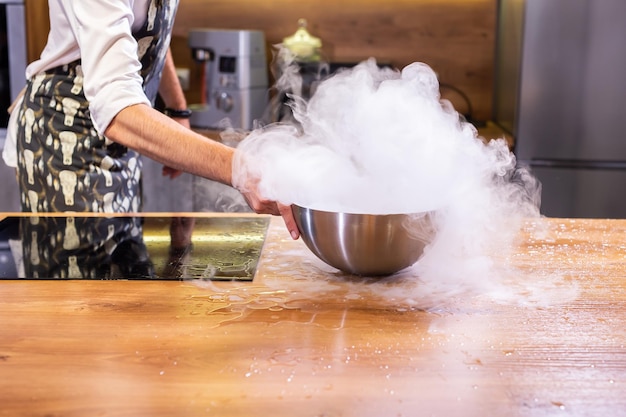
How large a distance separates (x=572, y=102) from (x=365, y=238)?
1.96 metres

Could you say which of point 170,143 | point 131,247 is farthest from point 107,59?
point 131,247

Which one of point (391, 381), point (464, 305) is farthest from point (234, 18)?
point (391, 381)

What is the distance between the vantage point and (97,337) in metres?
0.86

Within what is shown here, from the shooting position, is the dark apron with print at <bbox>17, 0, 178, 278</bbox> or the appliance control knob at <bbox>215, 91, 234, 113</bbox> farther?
the appliance control knob at <bbox>215, 91, 234, 113</bbox>

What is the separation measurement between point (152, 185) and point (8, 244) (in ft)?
4.88

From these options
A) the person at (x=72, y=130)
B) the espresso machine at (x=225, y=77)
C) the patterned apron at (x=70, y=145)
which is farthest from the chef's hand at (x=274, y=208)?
the espresso machine at (x=225, y=77)

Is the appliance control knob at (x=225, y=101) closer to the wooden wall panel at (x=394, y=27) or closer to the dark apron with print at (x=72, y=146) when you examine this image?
the wooden wall panel at (x=394, y=27)

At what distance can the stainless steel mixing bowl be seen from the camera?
1016mm

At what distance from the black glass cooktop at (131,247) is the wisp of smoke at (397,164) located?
0.15 m

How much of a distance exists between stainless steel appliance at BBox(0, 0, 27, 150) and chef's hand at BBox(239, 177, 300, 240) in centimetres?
202

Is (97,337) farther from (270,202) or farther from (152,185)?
(152,185)

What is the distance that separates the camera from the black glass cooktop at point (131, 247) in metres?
1.11

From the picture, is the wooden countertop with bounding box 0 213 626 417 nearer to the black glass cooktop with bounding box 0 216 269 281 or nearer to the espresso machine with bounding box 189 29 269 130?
the black glass cooktop with bounding box 0 216 269 281

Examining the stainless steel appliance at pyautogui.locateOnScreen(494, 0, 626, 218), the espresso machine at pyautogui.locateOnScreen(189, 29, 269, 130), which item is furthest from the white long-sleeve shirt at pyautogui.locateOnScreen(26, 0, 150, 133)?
the stainless steel appliance at pyautogui.locateOnScreen(494, 0, 626, 218)
